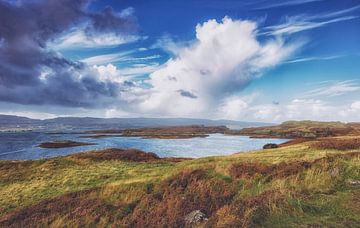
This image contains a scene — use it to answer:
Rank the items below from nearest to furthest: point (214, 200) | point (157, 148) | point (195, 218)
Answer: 1. point (195, 218)
2. point (214, 200)
3. point (157, 148)

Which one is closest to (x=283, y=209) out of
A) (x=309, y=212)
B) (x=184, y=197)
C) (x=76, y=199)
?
(x=309, y=212)

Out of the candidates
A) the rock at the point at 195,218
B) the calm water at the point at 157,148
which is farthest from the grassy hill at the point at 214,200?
the calm water at the point at 157,148

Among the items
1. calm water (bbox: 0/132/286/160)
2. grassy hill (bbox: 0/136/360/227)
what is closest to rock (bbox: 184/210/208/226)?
grassy hill (bbox: 0/136/360/227)

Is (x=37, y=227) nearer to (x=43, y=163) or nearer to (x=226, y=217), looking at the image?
(x=226, y=217)

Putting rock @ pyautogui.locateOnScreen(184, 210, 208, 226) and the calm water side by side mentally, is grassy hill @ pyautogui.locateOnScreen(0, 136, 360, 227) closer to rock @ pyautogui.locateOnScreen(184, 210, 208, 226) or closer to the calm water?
rock @ pyautogui.locateOnScreen(184, 210, 208, 226)

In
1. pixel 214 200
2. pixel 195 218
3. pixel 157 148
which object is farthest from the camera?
pixel 157 148

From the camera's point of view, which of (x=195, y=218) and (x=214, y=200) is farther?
(x=214, y=200)

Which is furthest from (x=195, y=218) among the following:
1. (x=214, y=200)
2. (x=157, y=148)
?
(x=157, y=148)

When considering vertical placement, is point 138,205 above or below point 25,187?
above

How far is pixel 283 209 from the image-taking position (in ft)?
32.6

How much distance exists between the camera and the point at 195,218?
1008 centimetres

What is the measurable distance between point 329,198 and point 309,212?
1.94 meters

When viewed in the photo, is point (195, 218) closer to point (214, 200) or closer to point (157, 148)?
point (214, 200)

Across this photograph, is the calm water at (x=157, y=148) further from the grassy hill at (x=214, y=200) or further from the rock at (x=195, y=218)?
the rock at (x=195, y=218)
